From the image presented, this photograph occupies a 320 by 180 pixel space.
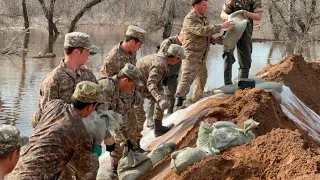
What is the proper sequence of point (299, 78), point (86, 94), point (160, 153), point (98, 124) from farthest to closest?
1. point (299, 78)
2. point (160, 153)
3. point (98, 124)
4. point (86, 94)

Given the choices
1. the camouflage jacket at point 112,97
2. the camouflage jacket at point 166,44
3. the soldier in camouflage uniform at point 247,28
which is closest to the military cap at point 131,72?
the camouflage jacket at point 112,97

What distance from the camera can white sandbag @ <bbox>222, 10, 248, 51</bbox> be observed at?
24.5 feet

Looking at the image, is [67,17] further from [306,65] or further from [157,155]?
[157,155]

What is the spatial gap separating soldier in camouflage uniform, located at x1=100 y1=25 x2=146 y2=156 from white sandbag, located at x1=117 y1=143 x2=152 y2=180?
349mm

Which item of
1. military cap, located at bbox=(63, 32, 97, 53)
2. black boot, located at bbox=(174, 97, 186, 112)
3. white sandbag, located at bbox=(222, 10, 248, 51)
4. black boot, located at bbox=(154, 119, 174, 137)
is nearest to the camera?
military cap, located at bbox=(63, 32, 97, 53)

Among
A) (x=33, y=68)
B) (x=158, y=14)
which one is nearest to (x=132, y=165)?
(x=33, y=68)

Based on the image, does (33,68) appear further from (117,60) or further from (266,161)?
(266,161)

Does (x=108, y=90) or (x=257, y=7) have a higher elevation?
(x=257, y=7)

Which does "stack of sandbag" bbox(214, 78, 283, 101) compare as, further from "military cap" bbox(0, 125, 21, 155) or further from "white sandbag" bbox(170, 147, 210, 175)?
"military cap" bbox(0, 125, 21, 155)

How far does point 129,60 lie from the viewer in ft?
22.6

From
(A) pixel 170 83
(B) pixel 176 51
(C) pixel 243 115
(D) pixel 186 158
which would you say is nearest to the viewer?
(D) pixel 186 158

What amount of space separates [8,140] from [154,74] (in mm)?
4199

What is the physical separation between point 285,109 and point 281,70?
1991 mm

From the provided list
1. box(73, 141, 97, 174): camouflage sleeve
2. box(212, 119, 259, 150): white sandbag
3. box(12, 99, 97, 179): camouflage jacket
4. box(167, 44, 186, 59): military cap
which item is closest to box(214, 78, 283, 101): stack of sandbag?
box(167, 44, 186, 59): military cap
